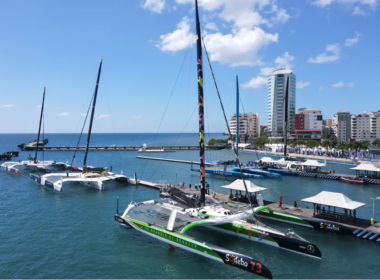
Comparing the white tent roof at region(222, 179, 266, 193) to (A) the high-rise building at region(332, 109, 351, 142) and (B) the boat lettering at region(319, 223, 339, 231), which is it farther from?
(A) the high-rise building at region(332, 109, 351, 142)

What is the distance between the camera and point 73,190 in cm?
4119

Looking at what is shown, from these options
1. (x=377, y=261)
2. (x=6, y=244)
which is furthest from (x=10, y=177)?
(x=377, y=261)

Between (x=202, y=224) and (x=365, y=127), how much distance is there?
162 m

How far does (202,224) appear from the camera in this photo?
20953mm

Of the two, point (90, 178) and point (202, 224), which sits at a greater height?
point (90, 178)

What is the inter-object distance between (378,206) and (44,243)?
3352 centimetres

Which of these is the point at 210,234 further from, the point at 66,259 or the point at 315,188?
the point at 315,188

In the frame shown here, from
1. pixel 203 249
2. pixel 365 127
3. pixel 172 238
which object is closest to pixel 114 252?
pixel 172 238

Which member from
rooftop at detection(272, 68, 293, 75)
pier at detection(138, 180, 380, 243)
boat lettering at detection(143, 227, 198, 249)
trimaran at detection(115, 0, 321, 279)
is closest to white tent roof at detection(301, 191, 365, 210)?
pier at detection(138, 180, 380, 243)

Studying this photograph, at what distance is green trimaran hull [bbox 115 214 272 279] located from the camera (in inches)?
651

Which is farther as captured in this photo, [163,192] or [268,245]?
[163,192]

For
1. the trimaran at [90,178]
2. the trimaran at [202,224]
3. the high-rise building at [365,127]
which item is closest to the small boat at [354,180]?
the trimaran at [202,224]

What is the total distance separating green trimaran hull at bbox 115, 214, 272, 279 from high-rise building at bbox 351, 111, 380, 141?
16023cm

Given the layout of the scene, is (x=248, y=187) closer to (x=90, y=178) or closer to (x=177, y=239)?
(x=177, y=239)
